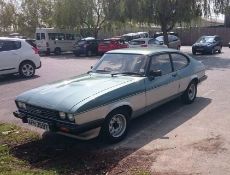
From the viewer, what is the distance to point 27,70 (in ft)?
47.5

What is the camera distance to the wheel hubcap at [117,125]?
6070mm

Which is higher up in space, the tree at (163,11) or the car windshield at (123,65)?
the tree at (163,11)

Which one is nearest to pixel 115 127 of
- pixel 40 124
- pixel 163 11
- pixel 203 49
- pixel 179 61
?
pixel 40 124

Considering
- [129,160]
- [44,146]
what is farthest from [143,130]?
[44,146]

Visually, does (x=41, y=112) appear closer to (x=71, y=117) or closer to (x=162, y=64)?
(x=71, y=117)

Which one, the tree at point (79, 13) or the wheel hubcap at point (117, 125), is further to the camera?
the tree at point (79, 13)

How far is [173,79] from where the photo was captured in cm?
773

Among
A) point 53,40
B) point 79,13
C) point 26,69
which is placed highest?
point 79,13

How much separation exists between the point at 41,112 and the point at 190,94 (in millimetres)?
4336

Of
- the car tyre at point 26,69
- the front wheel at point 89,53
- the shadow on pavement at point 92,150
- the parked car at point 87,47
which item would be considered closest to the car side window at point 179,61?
the shadow on pavement at point 92,150

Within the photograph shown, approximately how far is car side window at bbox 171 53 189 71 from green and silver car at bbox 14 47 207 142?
3 centimetres

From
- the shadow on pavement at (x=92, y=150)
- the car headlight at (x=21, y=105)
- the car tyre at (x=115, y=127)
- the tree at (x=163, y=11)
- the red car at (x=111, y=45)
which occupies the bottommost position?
the shadow on pavement at (x=92, y=150)

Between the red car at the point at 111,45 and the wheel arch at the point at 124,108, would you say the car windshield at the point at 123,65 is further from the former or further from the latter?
the red car at the point at 111,45

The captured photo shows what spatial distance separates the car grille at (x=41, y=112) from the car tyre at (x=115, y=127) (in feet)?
2.85
